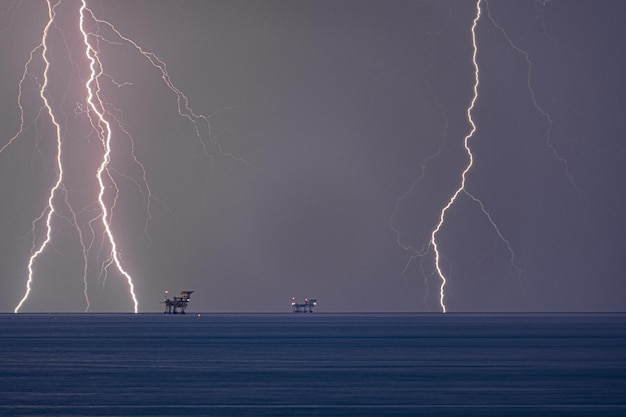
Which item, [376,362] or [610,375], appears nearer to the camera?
[610,375]

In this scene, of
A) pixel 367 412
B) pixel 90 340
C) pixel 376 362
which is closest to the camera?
pixel 367 412

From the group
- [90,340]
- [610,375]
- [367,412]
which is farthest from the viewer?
[90,340]

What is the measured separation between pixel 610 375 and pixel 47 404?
11.0 m

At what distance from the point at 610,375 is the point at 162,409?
32.7 feet

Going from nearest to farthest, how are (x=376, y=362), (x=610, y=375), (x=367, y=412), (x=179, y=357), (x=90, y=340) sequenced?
(x=367, y=412), (x=610, y=375), (x=376, y=362), (x=179, y=357), (x=90, y=340)

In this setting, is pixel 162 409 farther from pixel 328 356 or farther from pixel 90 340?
pixel 90 340

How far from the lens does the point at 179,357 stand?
34125 millimetres

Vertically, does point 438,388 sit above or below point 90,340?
below

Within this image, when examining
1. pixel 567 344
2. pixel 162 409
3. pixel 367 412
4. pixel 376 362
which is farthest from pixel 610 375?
pixel 567 344

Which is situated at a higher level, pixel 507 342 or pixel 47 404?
pixel 507 342

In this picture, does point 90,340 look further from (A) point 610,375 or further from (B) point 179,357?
(A) point 610,375

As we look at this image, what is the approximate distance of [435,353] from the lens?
3609cm

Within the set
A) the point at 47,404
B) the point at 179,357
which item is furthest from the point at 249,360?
the point at 47,404

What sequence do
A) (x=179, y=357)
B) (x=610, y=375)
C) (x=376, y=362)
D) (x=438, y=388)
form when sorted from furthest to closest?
(x=179, y=357) < (x=376, y=362) < (x=610, y=375) < (x=438, y=388)
